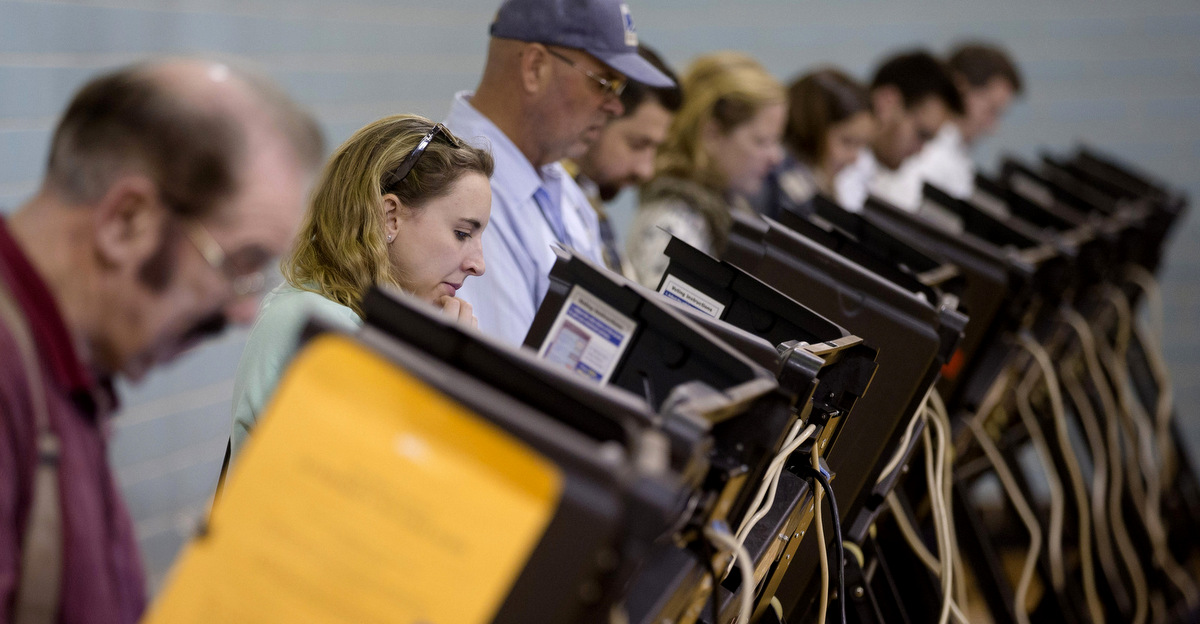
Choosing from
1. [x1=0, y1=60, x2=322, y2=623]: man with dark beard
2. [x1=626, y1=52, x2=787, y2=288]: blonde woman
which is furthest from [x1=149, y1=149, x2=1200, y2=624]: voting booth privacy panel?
[x1=626, y1=52, x2=787, y2=288]: blonde woman

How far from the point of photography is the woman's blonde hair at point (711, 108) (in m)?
2.78

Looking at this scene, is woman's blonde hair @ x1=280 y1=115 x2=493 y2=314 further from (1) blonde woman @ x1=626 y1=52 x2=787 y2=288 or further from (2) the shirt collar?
(1) blonde woman @ x1=626 y1=52 x2=787 y2=288

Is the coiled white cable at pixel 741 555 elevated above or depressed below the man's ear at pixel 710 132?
below

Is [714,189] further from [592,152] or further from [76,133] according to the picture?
[76,133]

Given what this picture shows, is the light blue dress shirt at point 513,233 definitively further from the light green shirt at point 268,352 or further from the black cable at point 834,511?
the black cable at point 834,511

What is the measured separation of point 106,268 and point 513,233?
1.04 meters

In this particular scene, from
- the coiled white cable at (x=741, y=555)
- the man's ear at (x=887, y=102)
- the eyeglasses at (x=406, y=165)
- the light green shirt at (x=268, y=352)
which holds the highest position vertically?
the man's ear at (x=887, y=102)

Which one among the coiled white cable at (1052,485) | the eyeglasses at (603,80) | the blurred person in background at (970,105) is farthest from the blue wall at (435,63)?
the coiled white cable at (1052,485)

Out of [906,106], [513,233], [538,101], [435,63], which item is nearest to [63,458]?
[513,233]

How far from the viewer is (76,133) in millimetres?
836

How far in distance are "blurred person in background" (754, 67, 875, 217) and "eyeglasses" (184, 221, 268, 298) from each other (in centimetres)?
242

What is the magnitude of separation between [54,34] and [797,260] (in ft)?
5.93

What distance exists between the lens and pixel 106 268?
0.83 meters

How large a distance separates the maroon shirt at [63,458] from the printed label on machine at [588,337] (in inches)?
15.2
